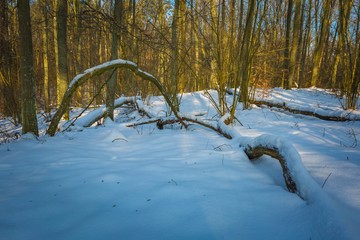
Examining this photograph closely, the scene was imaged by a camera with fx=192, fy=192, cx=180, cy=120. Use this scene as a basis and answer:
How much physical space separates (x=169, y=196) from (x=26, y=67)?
283cm

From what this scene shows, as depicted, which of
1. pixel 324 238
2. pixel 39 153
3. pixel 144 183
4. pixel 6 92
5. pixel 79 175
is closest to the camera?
pixel 324 238

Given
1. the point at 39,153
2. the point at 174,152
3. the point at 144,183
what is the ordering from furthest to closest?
1. the point at 174,152
2. the point at 39,153
3. the point at 144,183


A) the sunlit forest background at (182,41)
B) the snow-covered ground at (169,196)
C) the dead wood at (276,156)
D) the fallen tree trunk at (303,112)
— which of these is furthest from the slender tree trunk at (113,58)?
the fallen tree trunk at (303,112)

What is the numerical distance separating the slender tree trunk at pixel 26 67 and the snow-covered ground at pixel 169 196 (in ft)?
2.47

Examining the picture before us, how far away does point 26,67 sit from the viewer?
2.68 metres

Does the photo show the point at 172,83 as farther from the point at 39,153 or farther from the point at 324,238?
the point at 324,238

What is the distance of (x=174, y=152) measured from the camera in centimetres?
215

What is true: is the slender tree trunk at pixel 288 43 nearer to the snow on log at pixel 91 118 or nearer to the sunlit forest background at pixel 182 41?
the sunlit forest background at pixel 182 41

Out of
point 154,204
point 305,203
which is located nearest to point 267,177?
point 305,203

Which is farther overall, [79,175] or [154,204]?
[79,175]

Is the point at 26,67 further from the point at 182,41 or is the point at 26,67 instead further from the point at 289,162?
the point at 182,41

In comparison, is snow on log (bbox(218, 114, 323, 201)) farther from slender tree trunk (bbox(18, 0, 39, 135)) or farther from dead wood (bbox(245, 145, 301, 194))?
slender tree trunk (bbox(18, 0, 39, 135))

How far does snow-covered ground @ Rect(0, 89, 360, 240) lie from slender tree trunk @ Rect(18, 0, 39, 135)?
0.75 m

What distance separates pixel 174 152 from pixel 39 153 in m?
1.42
